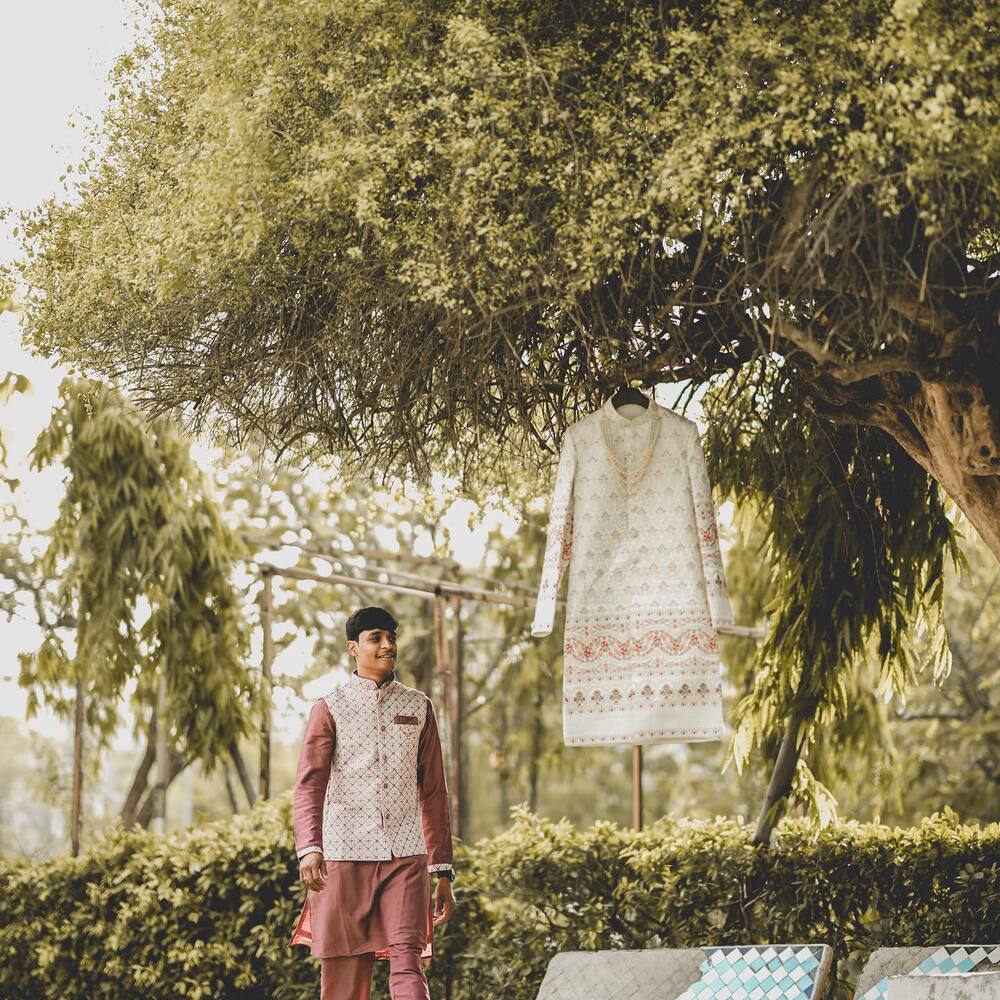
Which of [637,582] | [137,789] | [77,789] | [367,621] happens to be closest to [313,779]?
[367,621]

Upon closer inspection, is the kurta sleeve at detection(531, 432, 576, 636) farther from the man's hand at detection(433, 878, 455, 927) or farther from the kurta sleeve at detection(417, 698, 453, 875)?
the man's hand at detection(433, 878, 455, 927)

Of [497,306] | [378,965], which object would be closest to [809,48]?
[497,306]

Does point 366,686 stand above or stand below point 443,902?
above

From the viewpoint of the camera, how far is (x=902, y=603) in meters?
6.15

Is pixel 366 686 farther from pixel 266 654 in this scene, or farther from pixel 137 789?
pixel 137 789

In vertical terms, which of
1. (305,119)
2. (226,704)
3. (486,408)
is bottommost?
(226,704)

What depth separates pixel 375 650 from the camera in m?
4.99

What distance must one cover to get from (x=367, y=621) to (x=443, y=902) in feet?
3.48

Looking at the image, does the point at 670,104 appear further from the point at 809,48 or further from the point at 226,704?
the point at 226,704

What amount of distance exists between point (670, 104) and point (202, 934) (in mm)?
4905

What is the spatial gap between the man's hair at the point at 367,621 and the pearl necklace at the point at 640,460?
96 centimetres

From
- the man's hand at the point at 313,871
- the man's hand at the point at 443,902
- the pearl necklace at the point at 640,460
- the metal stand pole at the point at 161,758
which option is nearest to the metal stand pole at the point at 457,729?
the metal stand pole at the point at 161,758

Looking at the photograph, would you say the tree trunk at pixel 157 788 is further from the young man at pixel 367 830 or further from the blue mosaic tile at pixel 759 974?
the blue mosaic tile at pixel 759 974

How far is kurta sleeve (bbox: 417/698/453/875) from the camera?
5.15 meters
